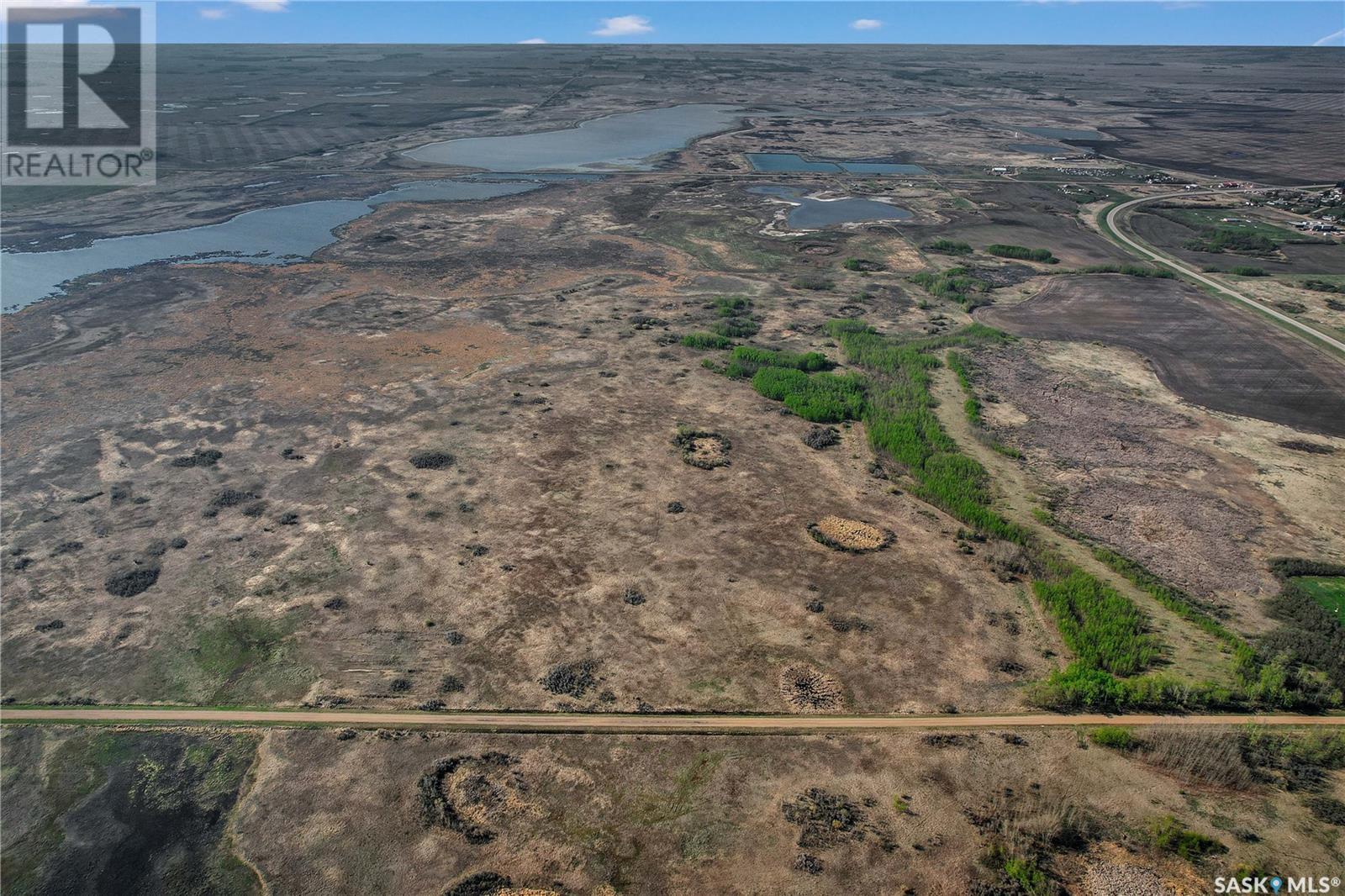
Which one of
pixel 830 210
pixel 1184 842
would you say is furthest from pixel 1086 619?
pixel 830 210

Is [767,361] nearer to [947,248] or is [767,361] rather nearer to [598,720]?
[598,720]

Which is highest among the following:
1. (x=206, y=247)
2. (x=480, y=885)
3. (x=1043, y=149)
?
(x=1043, y=149)

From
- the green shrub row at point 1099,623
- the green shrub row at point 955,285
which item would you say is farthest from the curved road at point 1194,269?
the green shrub row at point 1099,623

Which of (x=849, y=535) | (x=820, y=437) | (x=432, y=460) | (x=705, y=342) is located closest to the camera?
(x=849, y=535)

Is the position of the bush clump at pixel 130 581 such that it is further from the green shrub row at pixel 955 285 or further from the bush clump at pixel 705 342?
the green shrub row at pixel 955 285

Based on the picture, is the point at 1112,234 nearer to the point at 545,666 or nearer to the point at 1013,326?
the point at 1013,326

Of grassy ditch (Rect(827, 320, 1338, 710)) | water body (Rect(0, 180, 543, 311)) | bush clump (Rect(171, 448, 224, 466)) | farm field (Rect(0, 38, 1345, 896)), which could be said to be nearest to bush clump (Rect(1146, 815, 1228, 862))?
farm field (Rect(0, 38, 1345, 896))
